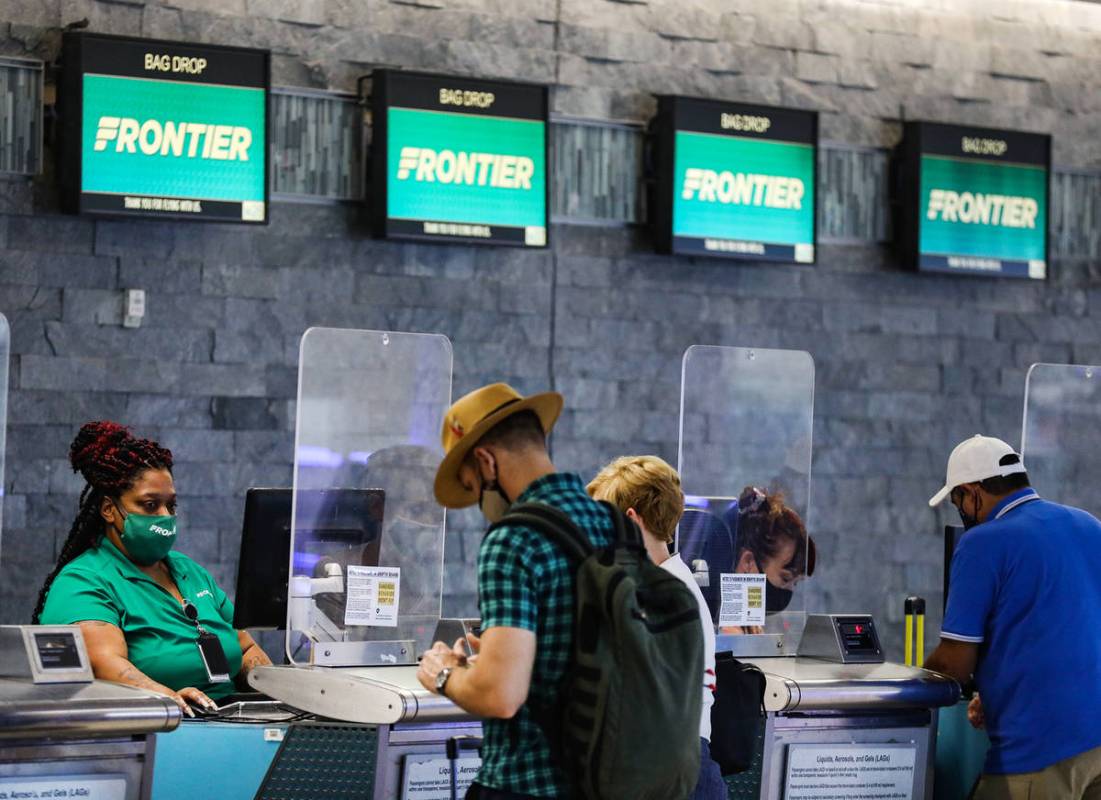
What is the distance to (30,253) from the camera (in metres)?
5.89

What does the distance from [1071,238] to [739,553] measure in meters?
3.89

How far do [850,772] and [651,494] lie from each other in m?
1.19

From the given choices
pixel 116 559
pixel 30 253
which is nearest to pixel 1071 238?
pixel 30 253

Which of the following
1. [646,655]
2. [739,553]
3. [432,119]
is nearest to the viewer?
[646,655]

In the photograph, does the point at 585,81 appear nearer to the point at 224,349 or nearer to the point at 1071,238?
the point at 224,349

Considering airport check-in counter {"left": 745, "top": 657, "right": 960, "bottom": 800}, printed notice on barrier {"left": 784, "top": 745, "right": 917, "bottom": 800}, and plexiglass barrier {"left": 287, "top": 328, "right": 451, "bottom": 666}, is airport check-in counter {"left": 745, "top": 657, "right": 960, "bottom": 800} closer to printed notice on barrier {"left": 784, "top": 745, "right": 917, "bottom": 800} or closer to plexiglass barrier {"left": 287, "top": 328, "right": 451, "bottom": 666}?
printed notice on barrier {"left": 784, "top": 745, "right": 917, "bottom": 800}

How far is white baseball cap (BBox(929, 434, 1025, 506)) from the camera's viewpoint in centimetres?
412

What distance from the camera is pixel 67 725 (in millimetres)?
3373

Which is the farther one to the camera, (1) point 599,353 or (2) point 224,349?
(1) point 599,353

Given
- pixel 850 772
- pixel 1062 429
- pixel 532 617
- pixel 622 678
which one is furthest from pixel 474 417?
pixel 1062 429

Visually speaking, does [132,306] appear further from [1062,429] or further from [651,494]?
[1062,429]

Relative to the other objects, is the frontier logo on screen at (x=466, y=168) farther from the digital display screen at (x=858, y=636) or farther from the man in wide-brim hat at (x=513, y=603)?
the man in wide-brim hat at (x=513, y=603)

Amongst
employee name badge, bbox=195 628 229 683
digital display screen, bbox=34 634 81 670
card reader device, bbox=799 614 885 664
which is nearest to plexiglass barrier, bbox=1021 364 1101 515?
card reader device, bbox=799 614 885 664

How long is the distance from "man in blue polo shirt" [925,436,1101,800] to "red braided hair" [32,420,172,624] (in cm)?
207
